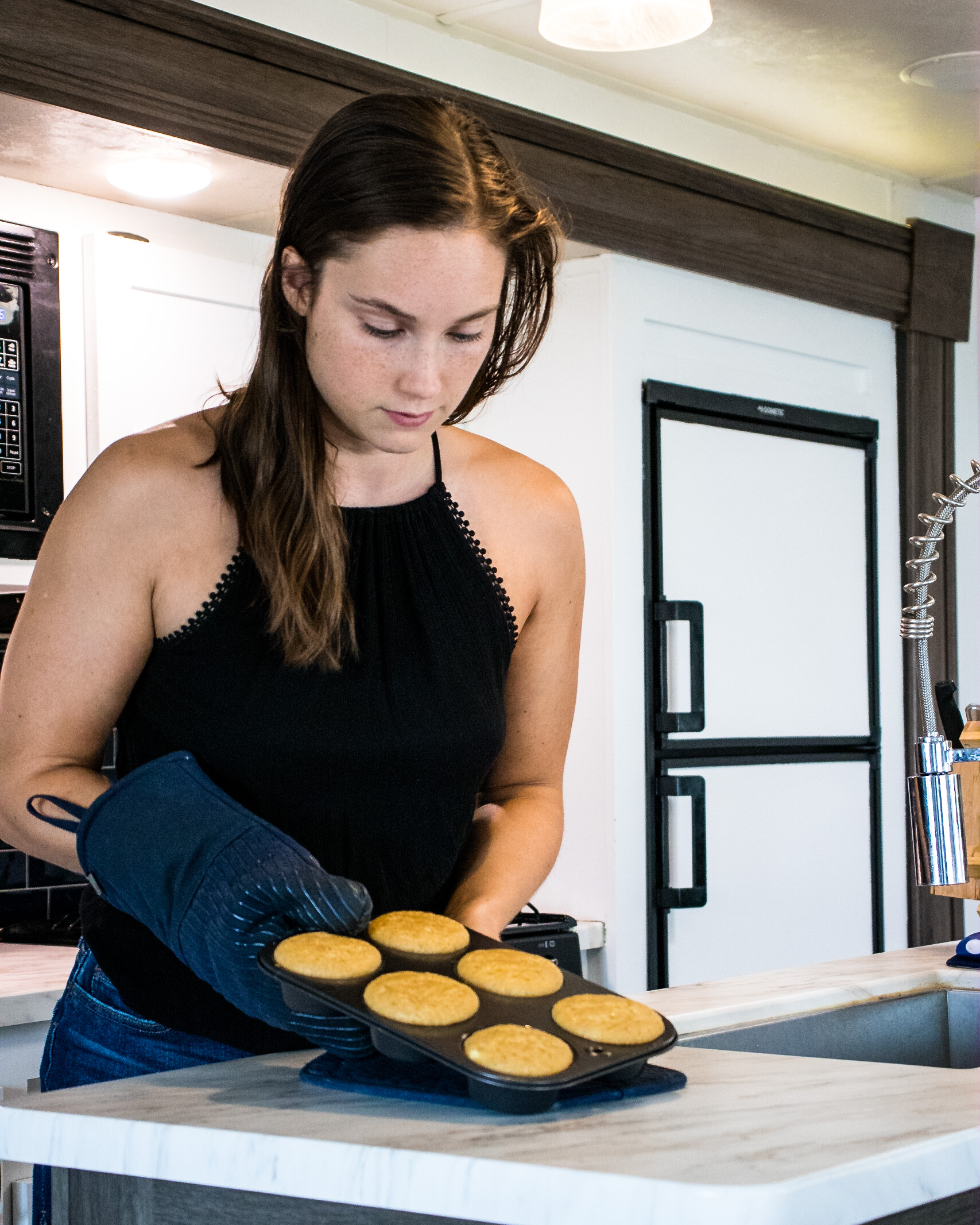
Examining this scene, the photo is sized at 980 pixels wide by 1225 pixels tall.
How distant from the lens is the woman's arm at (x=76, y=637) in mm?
1106

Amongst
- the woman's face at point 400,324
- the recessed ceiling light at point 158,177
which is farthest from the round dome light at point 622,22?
the woman's face at point 400,324

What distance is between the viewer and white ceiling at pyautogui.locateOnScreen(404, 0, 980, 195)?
2594mm

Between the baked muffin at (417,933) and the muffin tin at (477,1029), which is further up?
the baked muffin at (417,933)

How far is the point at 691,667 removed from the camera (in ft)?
9.63

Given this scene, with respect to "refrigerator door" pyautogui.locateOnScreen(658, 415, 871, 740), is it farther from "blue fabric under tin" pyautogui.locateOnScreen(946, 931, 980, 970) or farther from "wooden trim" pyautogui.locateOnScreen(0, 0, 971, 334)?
"blue fabric under tin" pyautogui.locateOnScreen(946, 931, 980, 970)

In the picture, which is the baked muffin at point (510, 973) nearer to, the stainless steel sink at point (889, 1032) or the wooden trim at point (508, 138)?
the stainless steel sink at point (889, 1032)

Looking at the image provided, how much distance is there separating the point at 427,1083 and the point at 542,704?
1.69 ft

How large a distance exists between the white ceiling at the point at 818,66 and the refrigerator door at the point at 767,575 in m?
0.67

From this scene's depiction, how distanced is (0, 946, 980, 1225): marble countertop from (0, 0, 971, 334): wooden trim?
59.6 inches

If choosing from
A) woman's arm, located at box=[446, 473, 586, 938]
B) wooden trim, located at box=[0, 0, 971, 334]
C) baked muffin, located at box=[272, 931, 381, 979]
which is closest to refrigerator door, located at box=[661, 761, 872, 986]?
wooden trim, located at box=[0, 0, 971, 334]

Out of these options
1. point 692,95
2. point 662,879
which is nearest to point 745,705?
point 662,879

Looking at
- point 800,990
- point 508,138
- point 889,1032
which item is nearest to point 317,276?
point 800,990

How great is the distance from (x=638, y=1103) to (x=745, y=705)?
89.4 inches

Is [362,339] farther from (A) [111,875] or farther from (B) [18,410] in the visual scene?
(B) [18,410]
